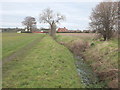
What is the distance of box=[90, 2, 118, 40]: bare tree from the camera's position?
32.8 m

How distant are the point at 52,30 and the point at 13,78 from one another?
63304mm

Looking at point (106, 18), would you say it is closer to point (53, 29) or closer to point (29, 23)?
point (53, 29)

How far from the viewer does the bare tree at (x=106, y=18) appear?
107 ft

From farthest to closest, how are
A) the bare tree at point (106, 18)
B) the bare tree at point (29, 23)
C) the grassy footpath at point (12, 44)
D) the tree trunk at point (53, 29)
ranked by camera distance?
the bare tree at point (29, 23), the tree trunk at point (53, 29), the bare tree at point (106, 18), the grassy footpath at point (12, 44)

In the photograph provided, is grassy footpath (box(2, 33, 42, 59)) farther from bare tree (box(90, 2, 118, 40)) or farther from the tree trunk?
the tree trunk

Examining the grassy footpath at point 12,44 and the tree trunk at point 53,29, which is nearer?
the grassy footpath at point 12,44

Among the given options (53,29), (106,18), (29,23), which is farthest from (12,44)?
(29,23)

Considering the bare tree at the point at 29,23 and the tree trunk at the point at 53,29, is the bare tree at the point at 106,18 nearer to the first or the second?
the tree trunk at the point at 53,29

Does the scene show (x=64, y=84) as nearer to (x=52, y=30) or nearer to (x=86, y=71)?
(x=86, y=71)

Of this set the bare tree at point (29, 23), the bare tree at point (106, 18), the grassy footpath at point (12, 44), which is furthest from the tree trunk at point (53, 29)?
the bare tree at point (29, 23)

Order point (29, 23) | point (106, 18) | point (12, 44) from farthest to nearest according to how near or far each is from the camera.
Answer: point (29, 23) < point (106, 18) < point (12, 44)

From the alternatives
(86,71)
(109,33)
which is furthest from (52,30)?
(86,71)

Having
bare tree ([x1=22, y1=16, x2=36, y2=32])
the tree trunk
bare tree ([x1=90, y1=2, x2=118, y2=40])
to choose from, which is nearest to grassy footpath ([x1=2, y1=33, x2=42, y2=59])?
bare tree ([x1=90, y1=2, x2=118, y2=40])

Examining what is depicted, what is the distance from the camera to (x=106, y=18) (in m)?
32.8
